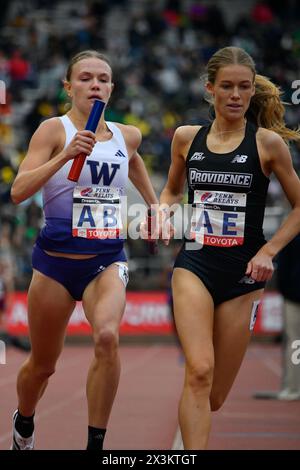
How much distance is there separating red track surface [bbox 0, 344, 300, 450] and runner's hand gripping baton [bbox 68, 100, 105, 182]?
244cm

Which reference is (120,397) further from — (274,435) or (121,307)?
(121,307)

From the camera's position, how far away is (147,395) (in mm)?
11594

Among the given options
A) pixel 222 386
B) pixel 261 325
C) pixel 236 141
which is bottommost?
pixel 261 325

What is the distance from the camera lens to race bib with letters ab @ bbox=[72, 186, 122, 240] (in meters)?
6.53

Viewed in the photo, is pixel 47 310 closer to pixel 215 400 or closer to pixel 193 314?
pixel 193 314

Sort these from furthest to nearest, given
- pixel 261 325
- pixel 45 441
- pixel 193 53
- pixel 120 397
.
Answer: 1. pixel 193 53
2. pixel 261 325
3. pixel 120 397
4. pixel 45 441

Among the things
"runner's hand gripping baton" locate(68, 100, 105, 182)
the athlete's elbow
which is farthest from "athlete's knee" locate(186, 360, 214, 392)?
the athlete's elbow

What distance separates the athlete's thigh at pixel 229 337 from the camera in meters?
6.19

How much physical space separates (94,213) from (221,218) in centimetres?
80

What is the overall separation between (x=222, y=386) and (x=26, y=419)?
4.58 feet

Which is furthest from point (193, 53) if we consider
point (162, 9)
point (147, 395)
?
point (147, 395)

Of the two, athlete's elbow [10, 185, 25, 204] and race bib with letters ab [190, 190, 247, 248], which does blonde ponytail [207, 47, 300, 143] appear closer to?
race bib with letters ab [190, 190, 247, 248]

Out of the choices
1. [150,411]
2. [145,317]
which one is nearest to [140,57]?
[145,317]

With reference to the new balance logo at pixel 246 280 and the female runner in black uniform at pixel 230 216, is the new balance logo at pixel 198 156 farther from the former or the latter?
the new balance logo at pixel 246 280
